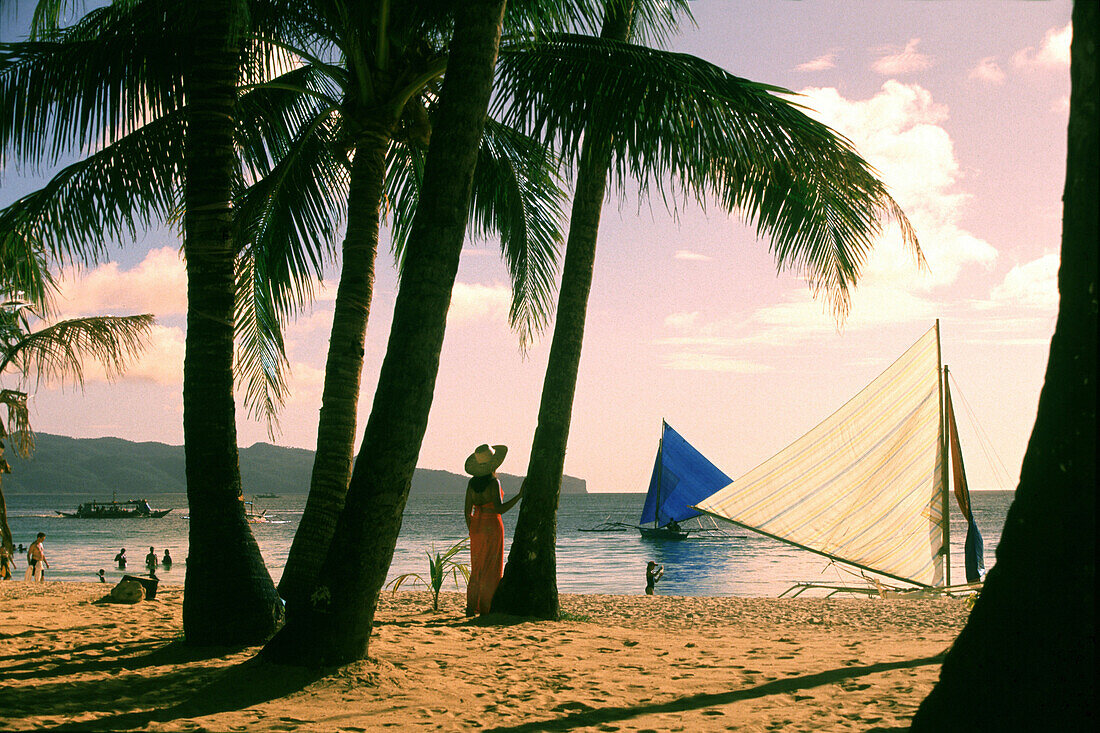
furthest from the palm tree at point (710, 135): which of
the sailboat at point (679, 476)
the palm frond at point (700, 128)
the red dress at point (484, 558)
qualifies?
the sailboat at point (679, 476)

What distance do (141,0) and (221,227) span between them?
2178 mm

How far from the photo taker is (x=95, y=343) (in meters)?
12.4

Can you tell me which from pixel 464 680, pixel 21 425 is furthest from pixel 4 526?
pixel 464 680

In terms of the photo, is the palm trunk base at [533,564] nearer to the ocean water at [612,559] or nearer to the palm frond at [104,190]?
the palm frond at [104,190]

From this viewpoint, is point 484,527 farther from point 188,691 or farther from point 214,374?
point 188,691

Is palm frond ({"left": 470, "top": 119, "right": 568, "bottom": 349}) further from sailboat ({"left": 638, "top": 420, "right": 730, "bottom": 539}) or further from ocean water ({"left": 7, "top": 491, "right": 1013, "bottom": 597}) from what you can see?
sailboat ({"left": 638, "top": 420, "right": 730, "bottom": 539})

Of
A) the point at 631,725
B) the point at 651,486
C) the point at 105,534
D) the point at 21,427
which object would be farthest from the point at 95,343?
the point at 105,534

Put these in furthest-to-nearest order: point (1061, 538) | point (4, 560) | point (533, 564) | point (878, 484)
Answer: point (4, 560) → point (878, 484) → point (533, 564) → point (1061, 538)

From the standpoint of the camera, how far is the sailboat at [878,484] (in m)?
8.70

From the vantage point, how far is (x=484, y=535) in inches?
312

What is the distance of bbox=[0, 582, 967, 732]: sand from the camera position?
13.7 feet

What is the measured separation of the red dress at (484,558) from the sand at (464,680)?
0.34 metres

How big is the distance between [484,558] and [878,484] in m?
4.47

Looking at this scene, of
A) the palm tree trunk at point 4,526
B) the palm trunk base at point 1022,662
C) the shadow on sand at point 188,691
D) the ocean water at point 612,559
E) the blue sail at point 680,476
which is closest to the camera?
the palm trunk base at point 1022,662
